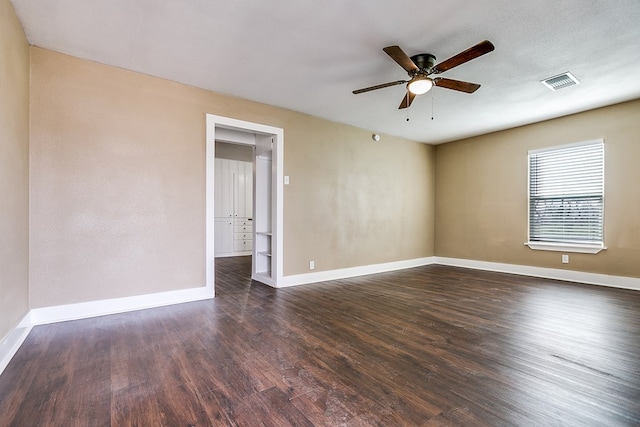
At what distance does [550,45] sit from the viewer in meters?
2.67

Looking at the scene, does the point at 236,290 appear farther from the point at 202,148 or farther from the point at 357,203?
the point at 357,203

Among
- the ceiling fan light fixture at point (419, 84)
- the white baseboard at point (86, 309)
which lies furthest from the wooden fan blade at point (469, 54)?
the white baseboard at point (86, 309)

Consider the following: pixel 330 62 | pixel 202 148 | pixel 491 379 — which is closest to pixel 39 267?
pixel 202 148

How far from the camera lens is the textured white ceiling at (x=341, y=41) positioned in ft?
7.24

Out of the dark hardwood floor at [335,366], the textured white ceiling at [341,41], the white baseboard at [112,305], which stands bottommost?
the dark hardwood floor at [335,366]

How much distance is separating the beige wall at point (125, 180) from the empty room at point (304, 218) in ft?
0.07

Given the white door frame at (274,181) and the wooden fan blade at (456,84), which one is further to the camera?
the white door frame at (274,181)

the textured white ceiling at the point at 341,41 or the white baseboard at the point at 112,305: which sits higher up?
the textured white ceiling at the point at 341,41

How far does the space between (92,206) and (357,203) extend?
377 centimetres

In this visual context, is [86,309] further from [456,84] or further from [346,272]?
[456,84]

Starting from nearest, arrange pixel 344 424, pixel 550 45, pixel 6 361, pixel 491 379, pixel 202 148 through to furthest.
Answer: pixel 344 424, pixel 491 379, pixel 6 361, pixel 550 45, pixel 202 148

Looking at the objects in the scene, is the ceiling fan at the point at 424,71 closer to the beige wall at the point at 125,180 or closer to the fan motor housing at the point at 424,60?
the fan motor housing at the point at 424,60

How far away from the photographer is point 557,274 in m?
4.79

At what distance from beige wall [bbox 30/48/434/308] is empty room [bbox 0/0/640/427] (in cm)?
2
